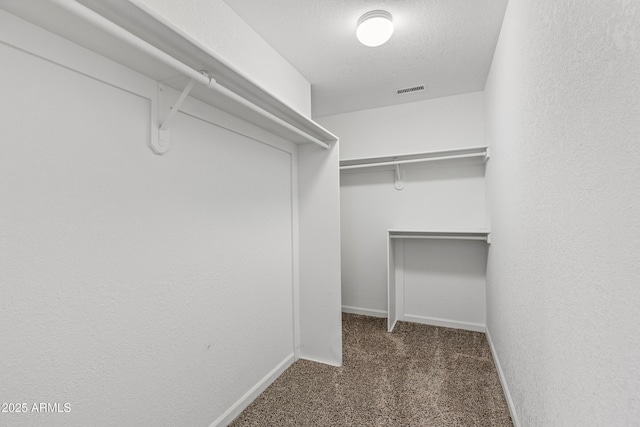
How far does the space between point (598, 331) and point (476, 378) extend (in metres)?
1.62

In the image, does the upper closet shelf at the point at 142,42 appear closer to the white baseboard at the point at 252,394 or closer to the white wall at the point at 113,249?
the white wall at the point at 113,249

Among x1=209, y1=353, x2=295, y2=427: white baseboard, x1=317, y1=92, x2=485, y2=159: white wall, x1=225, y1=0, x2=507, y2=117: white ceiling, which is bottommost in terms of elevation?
x1=209, y1=353, x2=295, y2=427: white baseboard

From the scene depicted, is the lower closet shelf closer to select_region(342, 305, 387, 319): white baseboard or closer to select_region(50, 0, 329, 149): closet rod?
select_region(342, 305, 387, 319): white baseboard

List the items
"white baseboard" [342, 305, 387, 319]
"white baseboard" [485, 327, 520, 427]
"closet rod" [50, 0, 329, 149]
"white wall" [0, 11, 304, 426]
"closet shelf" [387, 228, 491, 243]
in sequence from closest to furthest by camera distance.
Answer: "closet rod" [50, 0, 329, 149] < "white wall" [0, 11, 304, 426] < "white baseboard" [485, 327, 520, 427] < "closet shelf" [387, 228, 491, 243] < "white baseboard" [342, 305, 387, 319]

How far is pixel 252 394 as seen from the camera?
6.12 feet

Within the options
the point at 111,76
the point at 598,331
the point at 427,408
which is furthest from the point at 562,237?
the point at 111,76

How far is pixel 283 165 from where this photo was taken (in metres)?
2.26

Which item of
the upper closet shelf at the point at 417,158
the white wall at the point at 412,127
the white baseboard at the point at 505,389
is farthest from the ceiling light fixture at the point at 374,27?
the white baseboard at the point at 505,389

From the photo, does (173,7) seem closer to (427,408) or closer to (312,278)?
(312,278)

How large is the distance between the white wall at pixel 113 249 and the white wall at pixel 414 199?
175 cm

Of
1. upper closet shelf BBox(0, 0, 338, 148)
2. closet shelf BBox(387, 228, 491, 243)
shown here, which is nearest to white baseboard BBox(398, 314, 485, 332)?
closet shelf BBox(387, 228, 491, 243)

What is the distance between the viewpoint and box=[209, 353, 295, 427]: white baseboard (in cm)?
165

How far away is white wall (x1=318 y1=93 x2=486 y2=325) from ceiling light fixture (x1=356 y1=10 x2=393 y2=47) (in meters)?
1.43

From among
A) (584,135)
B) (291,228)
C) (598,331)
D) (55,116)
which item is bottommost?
(598,331)
